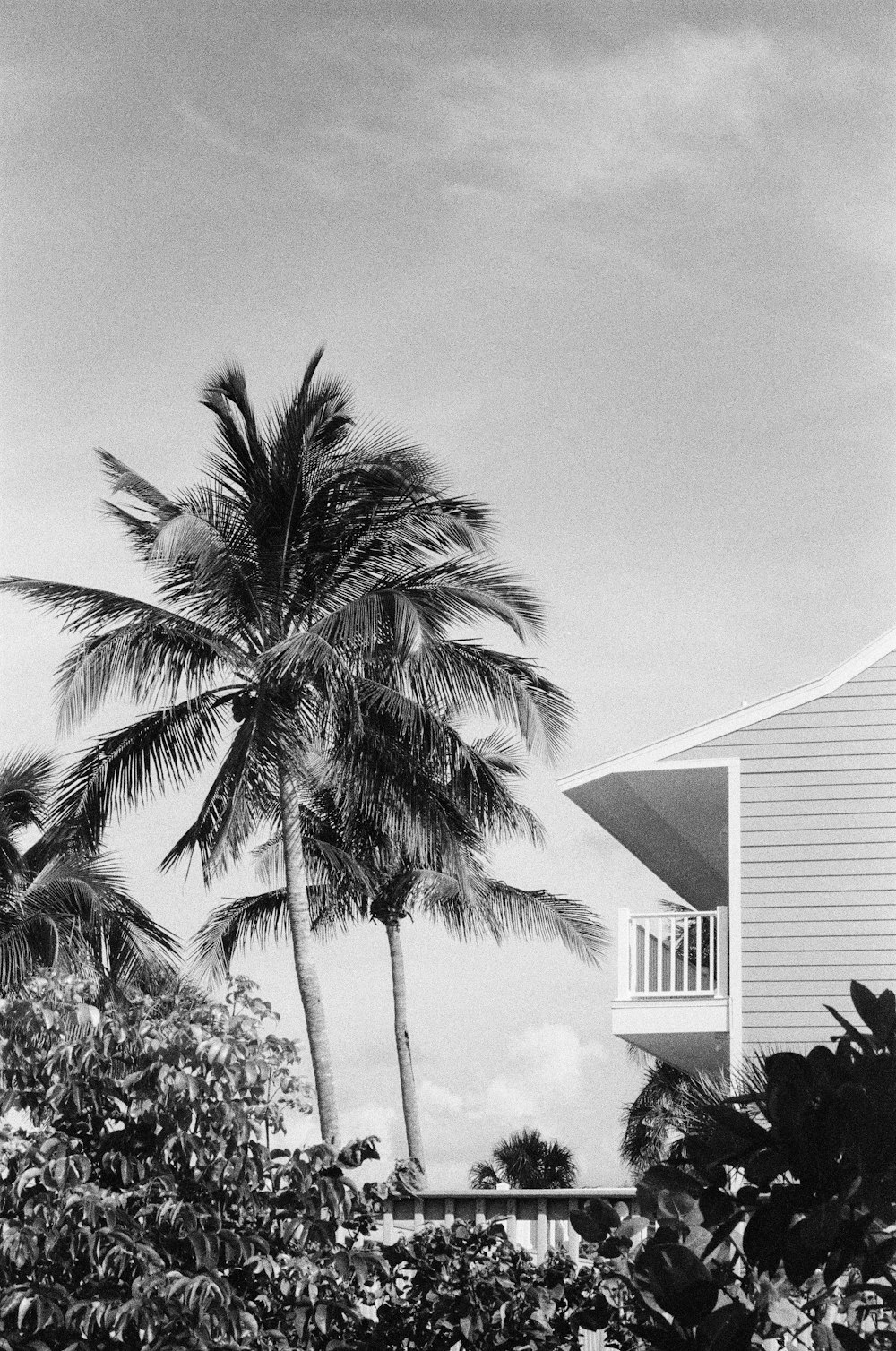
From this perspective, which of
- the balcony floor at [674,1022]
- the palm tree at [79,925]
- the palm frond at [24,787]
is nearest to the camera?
the balcony floor at [674,1022]

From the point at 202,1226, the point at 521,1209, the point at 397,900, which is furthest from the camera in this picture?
the point at 397,900

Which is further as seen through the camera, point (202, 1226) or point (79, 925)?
point (79, 925)

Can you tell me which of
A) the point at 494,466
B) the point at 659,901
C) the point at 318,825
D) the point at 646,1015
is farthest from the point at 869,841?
the point at 659,901

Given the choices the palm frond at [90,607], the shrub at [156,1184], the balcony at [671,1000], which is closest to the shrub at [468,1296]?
the shrub at [156,1184]

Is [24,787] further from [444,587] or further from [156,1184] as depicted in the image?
[156,1184]

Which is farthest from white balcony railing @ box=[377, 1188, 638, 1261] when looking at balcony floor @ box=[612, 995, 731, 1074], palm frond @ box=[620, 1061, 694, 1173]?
palm frond @ box=[620, 1061, 694, 1173]

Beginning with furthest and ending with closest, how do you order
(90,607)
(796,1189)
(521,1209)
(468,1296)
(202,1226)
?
(90,607)
(521,1209)
(468,1296)
(202,1226)
(796,1189)

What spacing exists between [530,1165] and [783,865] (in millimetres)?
20324

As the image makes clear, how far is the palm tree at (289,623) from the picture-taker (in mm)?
12969

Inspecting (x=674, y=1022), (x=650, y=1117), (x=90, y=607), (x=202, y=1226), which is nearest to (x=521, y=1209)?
(x=202, y=1226)

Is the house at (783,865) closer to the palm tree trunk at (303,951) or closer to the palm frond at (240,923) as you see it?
the palm tree trunk at (303,951)

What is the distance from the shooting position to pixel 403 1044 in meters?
22.3

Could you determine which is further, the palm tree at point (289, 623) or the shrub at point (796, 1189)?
the palm tree at point (289, 623)

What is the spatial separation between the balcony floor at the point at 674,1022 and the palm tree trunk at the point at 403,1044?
10.1 metres
